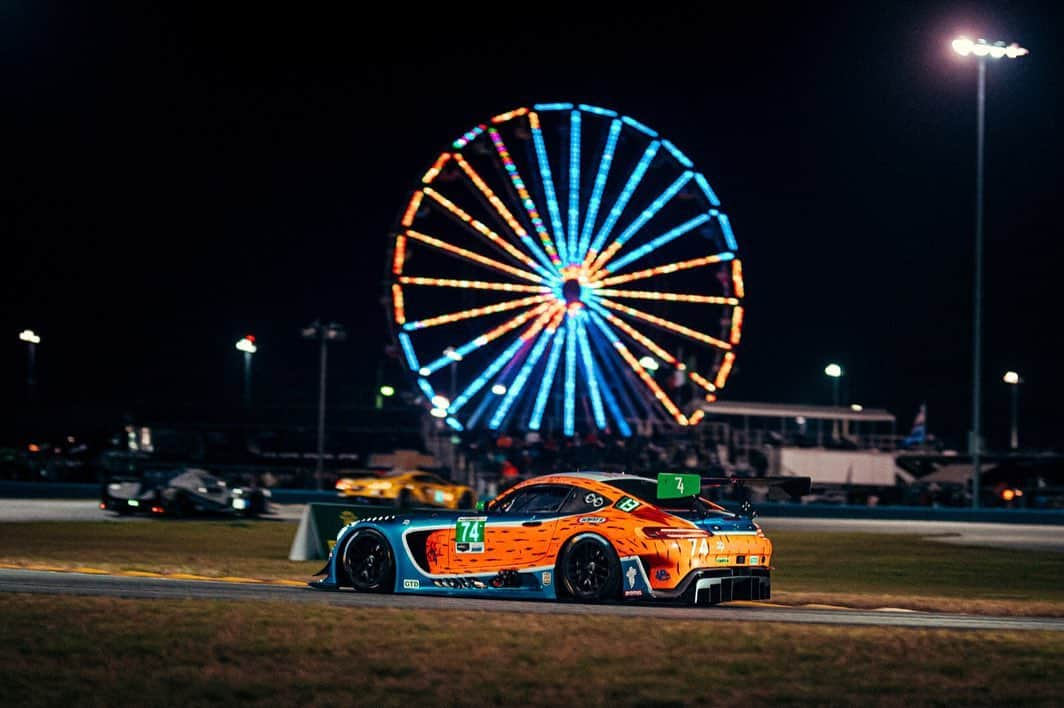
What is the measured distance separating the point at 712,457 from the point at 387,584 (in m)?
55.8

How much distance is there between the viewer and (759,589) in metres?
13.6

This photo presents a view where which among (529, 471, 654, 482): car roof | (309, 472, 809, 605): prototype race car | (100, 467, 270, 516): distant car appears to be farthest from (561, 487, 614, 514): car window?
(100, 467, 270, 516): distant car

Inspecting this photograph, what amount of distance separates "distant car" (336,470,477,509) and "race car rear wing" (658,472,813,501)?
90.1 feet

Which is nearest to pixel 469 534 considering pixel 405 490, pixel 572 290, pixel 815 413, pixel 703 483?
pixel 703 483

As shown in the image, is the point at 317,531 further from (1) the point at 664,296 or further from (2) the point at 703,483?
(1) the point at 664,296

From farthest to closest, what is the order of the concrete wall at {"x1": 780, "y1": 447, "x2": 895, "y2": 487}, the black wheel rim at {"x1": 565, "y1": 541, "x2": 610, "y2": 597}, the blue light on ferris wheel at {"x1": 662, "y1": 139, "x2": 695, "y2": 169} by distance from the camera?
1. the concrete wall at {"x1": 780, "y1": 447, "x2": 895, "y2": 487}
2. the blue light on ferris wheel at {"x1": 662, "y1": 139, "x2": 695, "y2": 169}
3. the black wheel rim at {"x1": 565, "y1": 541, "x2": 610, "y2": 597}

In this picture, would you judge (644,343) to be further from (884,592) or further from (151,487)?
(884,592)

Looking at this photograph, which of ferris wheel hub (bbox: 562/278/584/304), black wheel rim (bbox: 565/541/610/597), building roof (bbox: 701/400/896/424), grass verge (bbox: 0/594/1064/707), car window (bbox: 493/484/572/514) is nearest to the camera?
grass verge (bbox: 0/594/1064/707)

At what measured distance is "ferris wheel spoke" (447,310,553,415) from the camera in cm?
4775

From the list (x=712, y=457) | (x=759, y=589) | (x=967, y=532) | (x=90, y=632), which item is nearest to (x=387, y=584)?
(x=759, y=589)

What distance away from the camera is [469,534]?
1404cm

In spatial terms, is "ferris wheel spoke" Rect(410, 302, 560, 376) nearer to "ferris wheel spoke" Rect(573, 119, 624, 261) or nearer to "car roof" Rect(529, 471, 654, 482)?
"ferris wheel spoke" Rect(573, 119, 624, 261)

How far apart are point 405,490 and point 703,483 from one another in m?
28.2

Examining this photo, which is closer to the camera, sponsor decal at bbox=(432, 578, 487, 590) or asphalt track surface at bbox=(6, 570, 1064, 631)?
asphalt track surface at bbox=(6, 570, 1064, 631)
